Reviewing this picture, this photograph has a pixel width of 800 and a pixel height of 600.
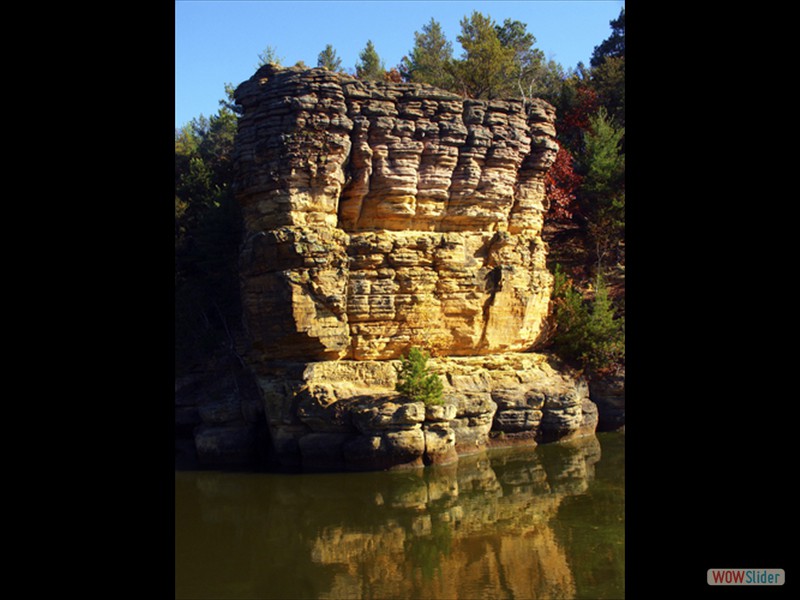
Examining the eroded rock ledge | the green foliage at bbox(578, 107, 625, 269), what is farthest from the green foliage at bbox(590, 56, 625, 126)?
the eroded rock ledge

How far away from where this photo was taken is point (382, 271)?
1734cm

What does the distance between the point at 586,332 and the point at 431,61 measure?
14.8 metres

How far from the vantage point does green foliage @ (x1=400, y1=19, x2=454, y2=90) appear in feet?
82.6

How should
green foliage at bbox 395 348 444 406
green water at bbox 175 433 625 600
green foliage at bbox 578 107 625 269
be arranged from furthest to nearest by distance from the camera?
green foliage at bbox 578 107 625 269, green foliage at bbox 395 348 444 406, green water at bbox 175 433 625 600

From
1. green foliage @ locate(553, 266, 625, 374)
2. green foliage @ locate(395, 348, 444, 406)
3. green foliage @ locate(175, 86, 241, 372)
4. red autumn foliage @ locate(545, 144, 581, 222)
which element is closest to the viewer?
green foliage @ locate(395, 348, 444, 406)

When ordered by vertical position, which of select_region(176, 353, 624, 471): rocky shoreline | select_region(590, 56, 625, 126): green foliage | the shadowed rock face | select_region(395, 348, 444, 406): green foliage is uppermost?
select_region(590, 56, 625, 126): green foliage

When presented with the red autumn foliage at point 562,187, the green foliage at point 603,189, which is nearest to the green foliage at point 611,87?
the green foliage at point 603,189

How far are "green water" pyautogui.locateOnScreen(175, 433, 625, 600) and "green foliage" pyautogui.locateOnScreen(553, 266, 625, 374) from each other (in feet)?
12.9

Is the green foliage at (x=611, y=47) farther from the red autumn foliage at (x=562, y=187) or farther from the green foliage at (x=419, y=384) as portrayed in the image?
the green foliage at (x=419, y=384)

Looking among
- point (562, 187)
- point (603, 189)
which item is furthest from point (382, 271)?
point (562, 187)

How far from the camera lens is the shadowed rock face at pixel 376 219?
1667 cm

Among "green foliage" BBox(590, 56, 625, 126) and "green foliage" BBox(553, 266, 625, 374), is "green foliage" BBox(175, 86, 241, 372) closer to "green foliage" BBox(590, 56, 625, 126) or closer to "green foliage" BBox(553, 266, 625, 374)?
"green foliage" BBox(553, 266, 625, 374)

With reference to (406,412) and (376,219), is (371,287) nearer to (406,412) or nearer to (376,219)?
(376,219)
